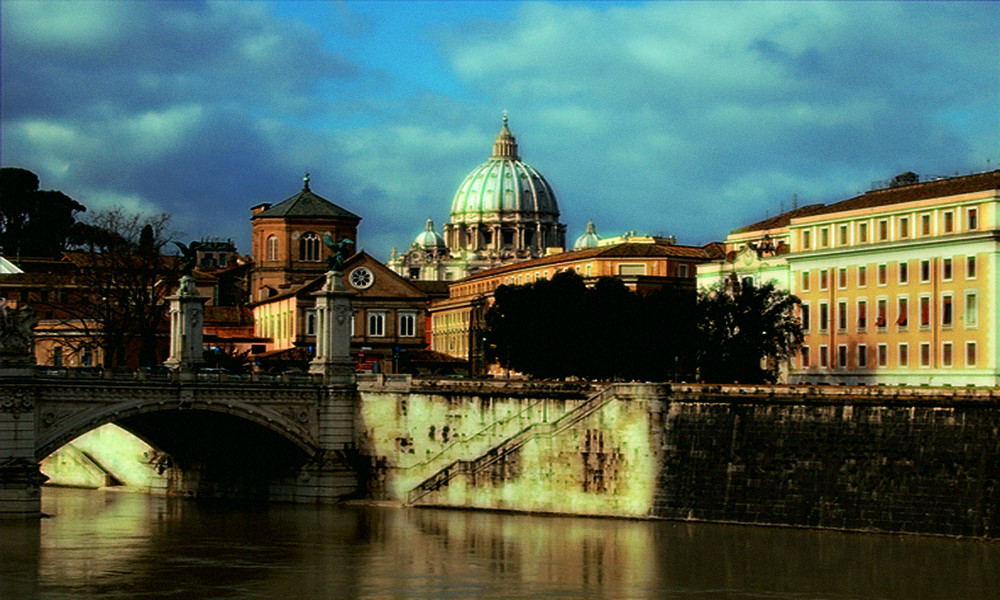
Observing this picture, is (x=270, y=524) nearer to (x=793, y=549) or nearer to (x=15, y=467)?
(x=15, y=467)

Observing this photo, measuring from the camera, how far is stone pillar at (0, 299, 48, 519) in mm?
73500

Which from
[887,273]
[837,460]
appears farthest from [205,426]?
[887,273]

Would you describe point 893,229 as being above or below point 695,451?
above

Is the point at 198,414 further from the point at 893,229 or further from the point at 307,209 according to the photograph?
the point at 307,209

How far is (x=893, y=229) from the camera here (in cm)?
9588

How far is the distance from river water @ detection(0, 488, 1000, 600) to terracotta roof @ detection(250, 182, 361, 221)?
5573 centimetres

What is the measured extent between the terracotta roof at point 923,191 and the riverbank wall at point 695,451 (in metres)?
23.0

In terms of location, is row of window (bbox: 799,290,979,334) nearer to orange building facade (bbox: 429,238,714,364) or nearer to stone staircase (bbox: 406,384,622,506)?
stone staircase (bbox: 406,384,622,506)

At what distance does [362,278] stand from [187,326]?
117ft

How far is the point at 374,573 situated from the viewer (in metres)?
63.1

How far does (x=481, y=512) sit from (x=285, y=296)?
149ft

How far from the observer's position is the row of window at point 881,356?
91.0 m

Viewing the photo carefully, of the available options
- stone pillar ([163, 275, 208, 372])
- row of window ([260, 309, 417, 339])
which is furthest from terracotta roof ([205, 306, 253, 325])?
stone pillar ([163, 275, 208, 372])

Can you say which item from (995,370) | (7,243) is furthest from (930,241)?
(7,243)
